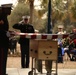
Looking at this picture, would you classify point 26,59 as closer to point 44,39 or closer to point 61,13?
point 44,39

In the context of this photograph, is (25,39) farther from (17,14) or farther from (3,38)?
(17,14)

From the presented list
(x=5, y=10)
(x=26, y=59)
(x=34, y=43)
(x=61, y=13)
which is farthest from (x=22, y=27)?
(x=61, y=13)

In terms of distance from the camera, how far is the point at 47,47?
8.78 m

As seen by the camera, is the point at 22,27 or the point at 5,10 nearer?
the point at 5,10

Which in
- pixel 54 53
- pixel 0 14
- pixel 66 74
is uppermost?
pixel 0 14

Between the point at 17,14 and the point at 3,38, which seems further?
the point at 17,14

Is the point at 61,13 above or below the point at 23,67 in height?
above

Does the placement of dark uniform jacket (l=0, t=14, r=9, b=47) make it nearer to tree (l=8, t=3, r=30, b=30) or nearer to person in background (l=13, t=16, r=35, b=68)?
person in background (l=13, t=16, r=35, b=68)

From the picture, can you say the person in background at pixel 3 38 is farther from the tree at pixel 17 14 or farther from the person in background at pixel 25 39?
the tree at pixel 17 14

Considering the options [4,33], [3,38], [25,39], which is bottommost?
[25,39]

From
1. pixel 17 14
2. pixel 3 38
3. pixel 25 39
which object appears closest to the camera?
pixel 3 38

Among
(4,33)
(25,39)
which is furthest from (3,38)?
(25,39)

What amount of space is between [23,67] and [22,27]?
158cm

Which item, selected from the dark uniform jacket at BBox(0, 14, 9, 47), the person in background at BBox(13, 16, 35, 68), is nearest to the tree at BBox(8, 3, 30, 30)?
the person in background at BBox(13, 16, 35, 68)
